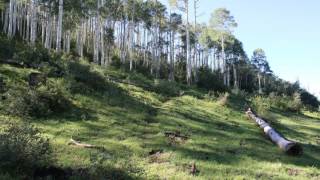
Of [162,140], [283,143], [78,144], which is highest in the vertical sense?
[78,144]

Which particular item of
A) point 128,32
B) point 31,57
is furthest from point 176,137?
point 128,32

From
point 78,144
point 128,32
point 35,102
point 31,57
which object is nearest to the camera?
point 78,144

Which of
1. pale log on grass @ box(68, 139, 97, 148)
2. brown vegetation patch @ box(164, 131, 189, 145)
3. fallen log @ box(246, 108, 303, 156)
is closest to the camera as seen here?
pale log on grass @ box(68, 139, 97, 148)

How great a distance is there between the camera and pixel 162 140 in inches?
824

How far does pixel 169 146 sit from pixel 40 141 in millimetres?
6438

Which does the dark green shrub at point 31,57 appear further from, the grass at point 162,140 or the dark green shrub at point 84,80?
the dark green shrub at point 84,80

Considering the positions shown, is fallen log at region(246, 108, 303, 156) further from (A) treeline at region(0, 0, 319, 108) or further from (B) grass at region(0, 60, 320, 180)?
(A) treeline at region(0, 0, 319, 108)

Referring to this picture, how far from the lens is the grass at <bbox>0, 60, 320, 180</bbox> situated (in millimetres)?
16688

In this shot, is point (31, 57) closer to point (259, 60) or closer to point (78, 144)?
point (78, 144)

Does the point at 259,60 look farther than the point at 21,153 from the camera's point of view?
Yes

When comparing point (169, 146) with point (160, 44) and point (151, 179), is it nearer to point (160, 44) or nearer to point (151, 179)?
point (151, 179)

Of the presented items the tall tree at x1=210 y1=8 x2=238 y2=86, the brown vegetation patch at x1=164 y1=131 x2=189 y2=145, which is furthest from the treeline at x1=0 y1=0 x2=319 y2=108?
the brown vegetation patch at x1=164 y1=131 x2=189 y2=145

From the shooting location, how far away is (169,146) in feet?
65.7

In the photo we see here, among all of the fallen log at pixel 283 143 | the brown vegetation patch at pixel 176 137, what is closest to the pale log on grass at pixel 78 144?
the brown vegetation patch at pixel 176 137
